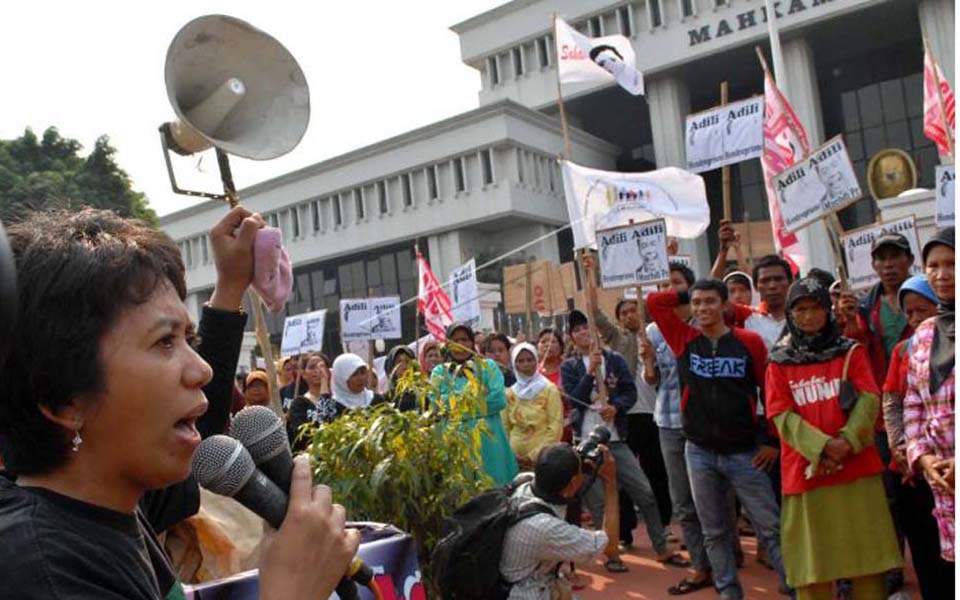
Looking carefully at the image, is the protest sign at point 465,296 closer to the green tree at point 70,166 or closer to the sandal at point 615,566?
the sandal at point 615,566

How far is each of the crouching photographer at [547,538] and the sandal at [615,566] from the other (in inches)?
79.7

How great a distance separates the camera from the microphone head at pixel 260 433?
1300 mm

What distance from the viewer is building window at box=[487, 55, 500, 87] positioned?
121ft

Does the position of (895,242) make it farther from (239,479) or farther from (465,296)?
(465,296)

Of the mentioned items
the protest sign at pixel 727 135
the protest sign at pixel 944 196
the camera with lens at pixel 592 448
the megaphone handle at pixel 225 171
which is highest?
the protest sign at pixel 727 135

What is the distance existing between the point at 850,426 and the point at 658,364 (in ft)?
6.57

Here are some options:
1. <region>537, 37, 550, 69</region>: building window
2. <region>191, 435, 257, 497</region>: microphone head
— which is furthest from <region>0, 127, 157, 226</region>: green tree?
<region>191, 435, 257, 497</region>: microphone head

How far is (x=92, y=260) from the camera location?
113cm

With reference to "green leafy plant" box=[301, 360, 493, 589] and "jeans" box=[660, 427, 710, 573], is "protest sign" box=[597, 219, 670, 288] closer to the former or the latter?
"jeans" box=[660, 427, 710, 573]

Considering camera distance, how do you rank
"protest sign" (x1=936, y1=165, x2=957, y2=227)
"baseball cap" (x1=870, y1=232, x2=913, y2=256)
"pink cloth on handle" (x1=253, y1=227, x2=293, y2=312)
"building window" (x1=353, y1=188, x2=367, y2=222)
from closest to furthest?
"pink cloth on handle" (x1=253, y1=227, x2=293, y2=312) → "baseball cap" (x1=870, y1=232, x2=913, y2=256) → "protest sign" (x1=936, y1=165, x2=957, y2=227) → "building window" (x1=353, y1=188, x2=367, y2=222)

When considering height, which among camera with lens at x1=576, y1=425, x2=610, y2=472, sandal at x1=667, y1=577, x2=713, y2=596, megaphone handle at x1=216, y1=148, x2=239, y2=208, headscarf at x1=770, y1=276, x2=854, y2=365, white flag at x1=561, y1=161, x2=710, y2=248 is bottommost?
sandal at x1=667, y1=577, x2=713, y2=596

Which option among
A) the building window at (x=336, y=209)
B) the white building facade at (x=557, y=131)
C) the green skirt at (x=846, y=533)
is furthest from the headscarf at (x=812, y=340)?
the building window at (x=336, y=209)

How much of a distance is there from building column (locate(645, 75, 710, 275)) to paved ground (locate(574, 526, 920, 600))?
1034 inches

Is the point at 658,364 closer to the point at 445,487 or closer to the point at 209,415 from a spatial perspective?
the point at 445,487
